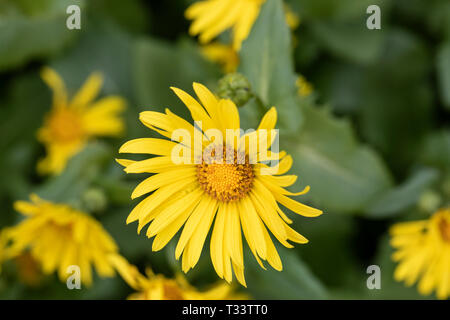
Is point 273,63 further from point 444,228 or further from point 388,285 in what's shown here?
point 388,285

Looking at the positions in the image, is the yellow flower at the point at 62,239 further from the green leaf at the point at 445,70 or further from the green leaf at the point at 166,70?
the green leaf at the point at 445,70

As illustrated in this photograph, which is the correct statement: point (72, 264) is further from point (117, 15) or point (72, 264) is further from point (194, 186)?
point (117, 15)

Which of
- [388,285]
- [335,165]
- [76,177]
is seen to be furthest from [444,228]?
[76,177]

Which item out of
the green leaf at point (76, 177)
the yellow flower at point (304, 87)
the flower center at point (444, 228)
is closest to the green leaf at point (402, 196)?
the flower center at point (444, 228)

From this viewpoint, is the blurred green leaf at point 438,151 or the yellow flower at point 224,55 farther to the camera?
the yellow flower at point 224,55

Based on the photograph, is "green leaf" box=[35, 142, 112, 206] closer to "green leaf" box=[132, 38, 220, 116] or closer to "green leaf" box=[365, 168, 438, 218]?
"green leaf" box=[132, 38, 220, 116]
